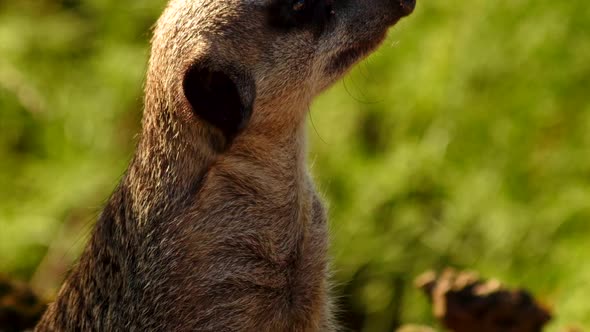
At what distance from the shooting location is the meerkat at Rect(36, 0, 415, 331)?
313 centimetres

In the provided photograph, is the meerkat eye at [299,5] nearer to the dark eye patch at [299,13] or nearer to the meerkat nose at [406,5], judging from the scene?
the dark eye patch at [299,13]

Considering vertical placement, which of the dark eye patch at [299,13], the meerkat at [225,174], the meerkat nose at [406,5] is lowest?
the meerkat at [225,174]

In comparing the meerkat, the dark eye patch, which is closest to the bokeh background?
the meerkat

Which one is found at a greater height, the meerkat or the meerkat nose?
the meerkat nose

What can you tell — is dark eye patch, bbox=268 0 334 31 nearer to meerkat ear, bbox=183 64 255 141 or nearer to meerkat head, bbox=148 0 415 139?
meerkat head, bbox=148 0 415 139

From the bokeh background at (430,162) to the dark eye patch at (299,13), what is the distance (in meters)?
1.84

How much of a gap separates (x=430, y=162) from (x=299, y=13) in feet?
7.84

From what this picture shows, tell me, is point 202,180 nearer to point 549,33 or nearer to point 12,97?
point 549,33

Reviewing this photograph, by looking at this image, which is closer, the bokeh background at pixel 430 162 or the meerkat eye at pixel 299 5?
the meerkat eye at pixel 299 5

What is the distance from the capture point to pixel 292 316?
3311mm

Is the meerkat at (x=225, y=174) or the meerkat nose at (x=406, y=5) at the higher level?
the meerkat nose at (x=406, y=5)

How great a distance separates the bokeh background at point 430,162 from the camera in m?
5.29

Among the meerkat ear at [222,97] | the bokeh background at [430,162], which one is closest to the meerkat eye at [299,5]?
the meerkat ear at [222,97]

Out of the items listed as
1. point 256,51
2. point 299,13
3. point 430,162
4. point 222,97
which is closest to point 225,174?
point 222,97
